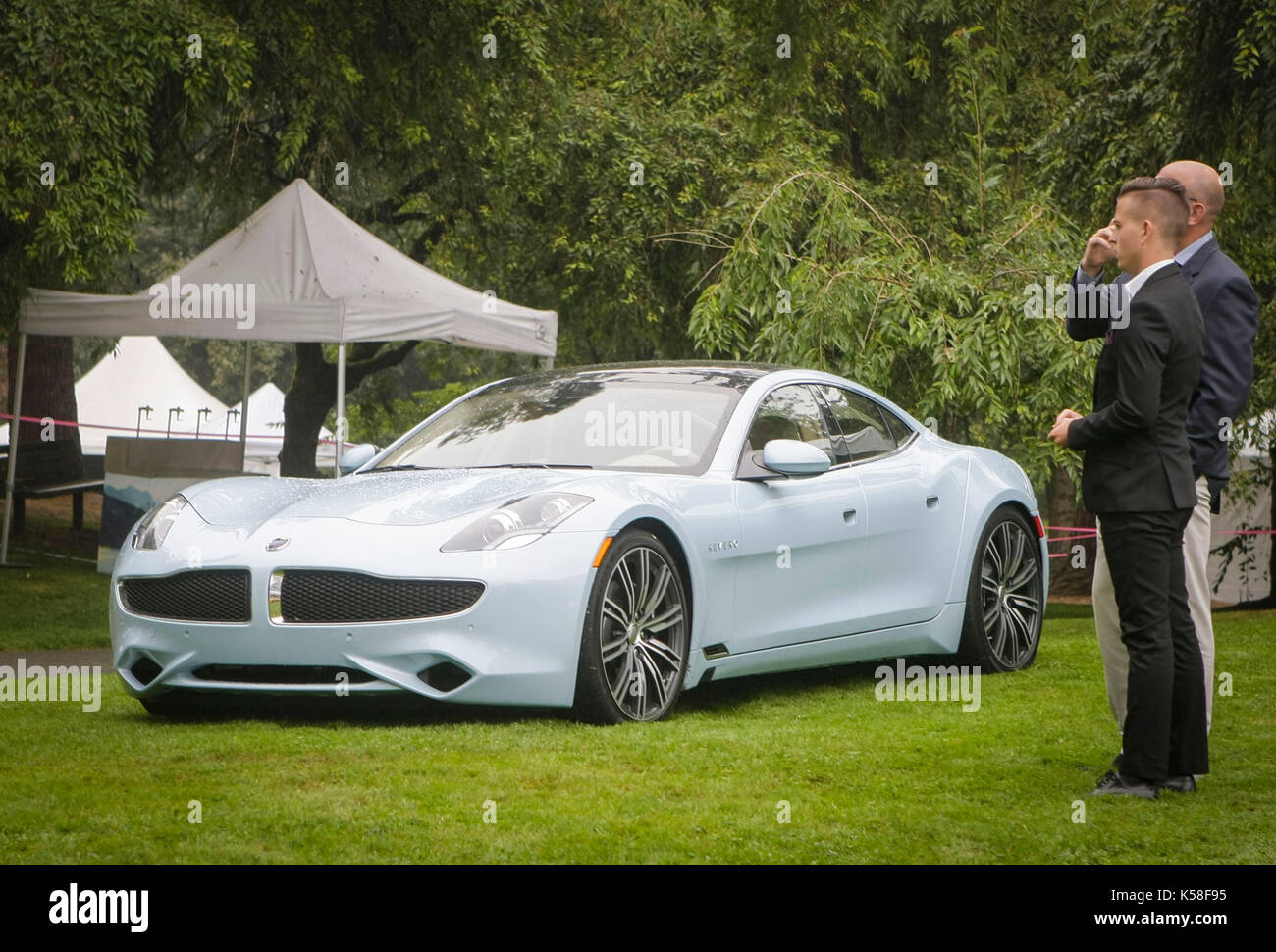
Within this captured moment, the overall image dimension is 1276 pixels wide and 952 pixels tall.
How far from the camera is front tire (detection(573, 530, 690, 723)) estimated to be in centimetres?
638

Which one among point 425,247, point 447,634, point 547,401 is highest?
point 425,247

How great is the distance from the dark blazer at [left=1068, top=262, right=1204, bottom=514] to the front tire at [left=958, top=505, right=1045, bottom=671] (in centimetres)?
307

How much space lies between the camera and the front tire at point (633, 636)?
6.38 meters

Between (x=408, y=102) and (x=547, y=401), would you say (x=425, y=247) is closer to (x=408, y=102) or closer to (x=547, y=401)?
(x=408, y=102)

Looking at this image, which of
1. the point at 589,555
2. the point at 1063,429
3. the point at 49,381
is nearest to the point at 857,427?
the point at 589,555

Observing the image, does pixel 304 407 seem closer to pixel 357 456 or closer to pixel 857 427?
pixel 357 456

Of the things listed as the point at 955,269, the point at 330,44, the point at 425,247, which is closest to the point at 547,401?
the point at 955,269

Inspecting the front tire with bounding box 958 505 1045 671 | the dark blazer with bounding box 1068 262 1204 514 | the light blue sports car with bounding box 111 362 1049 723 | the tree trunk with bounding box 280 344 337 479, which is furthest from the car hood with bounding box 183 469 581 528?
the tree trunk with bounding box 280 344 337 479

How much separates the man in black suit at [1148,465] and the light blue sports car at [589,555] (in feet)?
6.19

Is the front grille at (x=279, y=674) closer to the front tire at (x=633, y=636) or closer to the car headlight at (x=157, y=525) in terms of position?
the car headlight at (x=157, y=525)

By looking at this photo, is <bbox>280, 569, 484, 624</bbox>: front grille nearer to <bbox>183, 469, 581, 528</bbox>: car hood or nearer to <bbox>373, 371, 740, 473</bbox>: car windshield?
<bbox>183, 469, 581, 528</bbox>: car hood

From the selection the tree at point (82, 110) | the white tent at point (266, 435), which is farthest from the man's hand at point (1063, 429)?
the white tent at point (266, 435)

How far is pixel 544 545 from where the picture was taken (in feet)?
20.8

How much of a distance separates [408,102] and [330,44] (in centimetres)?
107
